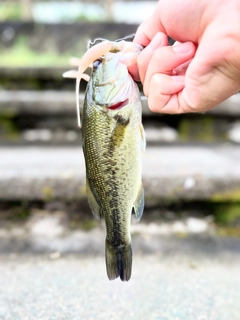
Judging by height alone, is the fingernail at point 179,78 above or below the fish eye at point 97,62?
below

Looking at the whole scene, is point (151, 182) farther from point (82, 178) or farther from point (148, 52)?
point (148, 52)

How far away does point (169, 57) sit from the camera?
88 cm

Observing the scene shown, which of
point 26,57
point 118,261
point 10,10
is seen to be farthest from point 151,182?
point 10,10

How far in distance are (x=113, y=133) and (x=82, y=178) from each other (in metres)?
0.75

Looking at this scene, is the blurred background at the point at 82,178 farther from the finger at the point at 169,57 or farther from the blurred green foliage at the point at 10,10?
the blurred green foliage at the point at 10,10

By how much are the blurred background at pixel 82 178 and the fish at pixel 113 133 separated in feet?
1.94

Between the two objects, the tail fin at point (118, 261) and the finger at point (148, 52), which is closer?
the finger at point (148, 52)

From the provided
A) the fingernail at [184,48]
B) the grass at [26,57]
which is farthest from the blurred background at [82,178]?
the fingernail at [184,48]

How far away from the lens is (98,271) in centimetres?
144

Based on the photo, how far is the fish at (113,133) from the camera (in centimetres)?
93

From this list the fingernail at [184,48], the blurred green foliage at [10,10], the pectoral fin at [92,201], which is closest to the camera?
the fingernail at [184,48]

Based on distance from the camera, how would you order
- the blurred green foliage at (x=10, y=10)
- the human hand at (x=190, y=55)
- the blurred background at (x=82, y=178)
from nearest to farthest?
the human hand at (x=190, y=55) < the blurred background at (x=82, y=178) < the blurred green foliage at (x=10, y=10)

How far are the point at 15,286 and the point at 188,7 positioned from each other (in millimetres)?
1079

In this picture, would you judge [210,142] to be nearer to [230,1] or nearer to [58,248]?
[58,248]
